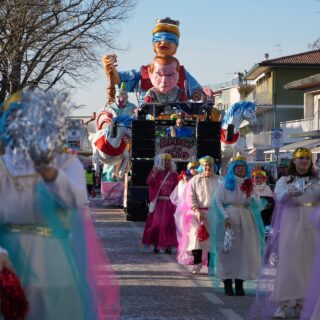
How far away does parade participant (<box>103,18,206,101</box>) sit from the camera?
2520cm

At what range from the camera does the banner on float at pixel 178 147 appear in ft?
76.5

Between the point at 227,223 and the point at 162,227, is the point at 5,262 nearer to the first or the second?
the point at 227,223

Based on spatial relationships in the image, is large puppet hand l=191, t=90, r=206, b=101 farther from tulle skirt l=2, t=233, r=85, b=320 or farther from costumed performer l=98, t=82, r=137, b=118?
tulle skirt l=2, t=233, r=85, b=320

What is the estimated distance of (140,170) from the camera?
23.7 meters

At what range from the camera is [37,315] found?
5520mm

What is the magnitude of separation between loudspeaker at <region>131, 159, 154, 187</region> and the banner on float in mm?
393

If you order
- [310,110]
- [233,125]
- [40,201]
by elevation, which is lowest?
[40,201]

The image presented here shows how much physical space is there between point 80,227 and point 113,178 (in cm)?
2514

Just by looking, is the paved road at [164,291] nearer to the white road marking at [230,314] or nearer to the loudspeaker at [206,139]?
the white road marking at [230,314]

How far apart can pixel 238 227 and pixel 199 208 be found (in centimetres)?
210

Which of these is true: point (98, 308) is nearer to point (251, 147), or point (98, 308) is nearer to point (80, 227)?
point (80, 227)

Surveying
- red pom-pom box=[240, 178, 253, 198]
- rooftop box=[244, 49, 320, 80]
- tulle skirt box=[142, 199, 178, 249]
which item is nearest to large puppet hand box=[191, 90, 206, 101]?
tulle skirt box=[142, 199, 178, 249]

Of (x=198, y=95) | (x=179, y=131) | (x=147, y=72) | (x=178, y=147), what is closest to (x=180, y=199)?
(x=178, y=147)

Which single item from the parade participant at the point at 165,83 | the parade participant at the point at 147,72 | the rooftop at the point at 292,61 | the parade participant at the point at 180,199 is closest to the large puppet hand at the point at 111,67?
the parade participant at the point at 147,72
